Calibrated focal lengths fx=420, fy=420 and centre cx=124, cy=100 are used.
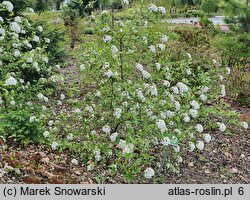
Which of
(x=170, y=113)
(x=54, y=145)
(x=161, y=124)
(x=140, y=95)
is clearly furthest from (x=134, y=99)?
(x=54, y=145)

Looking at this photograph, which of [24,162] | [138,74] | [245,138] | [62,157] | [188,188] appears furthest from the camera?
[245,138]

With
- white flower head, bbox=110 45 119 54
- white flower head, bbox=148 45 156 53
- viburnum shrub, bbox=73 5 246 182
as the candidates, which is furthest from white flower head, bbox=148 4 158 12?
white flower head, bbox=110 45 119 54

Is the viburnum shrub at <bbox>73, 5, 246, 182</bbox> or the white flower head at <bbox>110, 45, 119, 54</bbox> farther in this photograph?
the white flower head at <bbox>110, 45, 119, 54</bbox>

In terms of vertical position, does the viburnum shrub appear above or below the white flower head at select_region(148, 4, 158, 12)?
below

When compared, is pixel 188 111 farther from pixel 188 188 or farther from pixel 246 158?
pixel 246 158

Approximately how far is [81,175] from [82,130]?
2.09 feet

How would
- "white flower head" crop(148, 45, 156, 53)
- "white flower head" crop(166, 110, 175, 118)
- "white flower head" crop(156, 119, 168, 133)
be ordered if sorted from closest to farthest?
"white flower head" crop(156, 119, 168, 133) → "white flower head" crop(166, 110, 175, 118) → "white flower head" crop(148, 45, 156, 53)

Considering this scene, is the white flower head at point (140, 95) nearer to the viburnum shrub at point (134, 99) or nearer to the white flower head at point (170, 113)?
the viburnum shrub at point (134, 99)

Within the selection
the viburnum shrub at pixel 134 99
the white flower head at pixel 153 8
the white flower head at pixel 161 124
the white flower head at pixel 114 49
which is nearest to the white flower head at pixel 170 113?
the viburnum shrub at pixel 134 99

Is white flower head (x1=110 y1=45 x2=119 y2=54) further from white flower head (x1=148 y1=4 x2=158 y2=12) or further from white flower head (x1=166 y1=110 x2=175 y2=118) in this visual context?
white flower head (x1=166 y1=110 x2=175 y2=118)

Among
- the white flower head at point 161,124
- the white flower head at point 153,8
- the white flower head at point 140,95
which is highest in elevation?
the white flower head at point 153,8

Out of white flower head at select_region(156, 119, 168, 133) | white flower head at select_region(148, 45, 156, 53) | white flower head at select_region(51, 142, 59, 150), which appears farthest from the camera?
white flower head at select_region(148, 45, 156, 53)

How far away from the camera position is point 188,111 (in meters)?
4.16

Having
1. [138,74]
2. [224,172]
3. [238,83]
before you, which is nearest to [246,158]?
[224,172]
